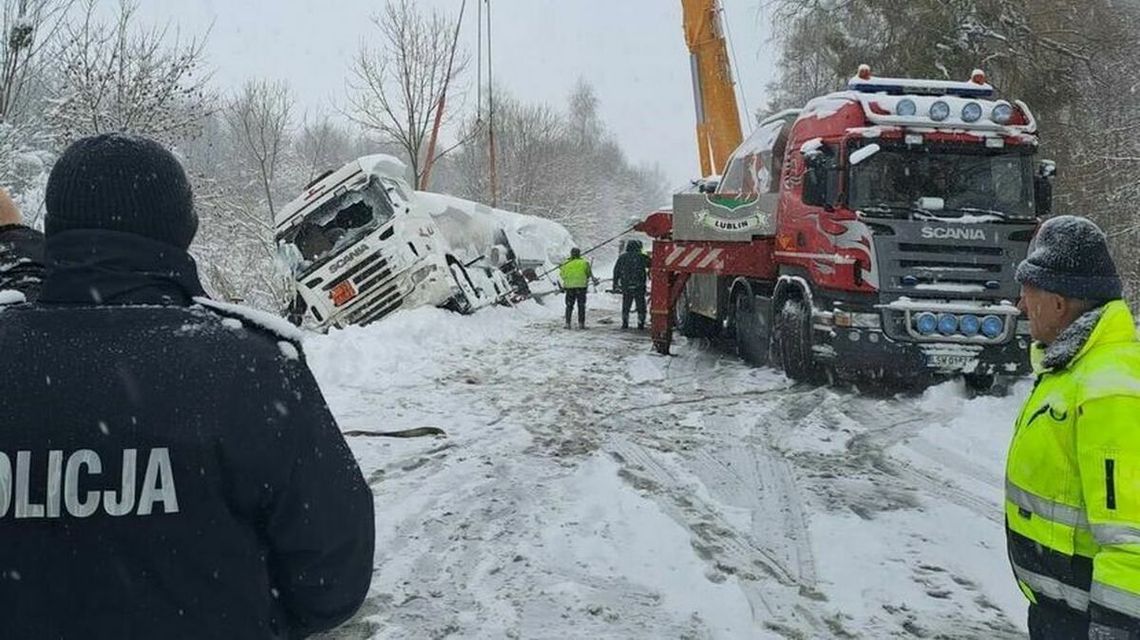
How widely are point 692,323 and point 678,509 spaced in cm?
888


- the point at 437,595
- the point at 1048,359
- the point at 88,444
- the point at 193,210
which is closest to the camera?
the point at 88,444

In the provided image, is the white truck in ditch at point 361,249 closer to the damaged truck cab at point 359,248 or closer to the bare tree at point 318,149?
the damaged truck cab at point 359,248

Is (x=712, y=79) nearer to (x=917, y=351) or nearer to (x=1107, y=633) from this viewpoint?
(x=917, y=351)

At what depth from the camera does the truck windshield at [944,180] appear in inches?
348

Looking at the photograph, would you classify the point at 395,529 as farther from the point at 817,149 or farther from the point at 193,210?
the point at 817,149

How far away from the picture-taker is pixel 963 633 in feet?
11.9

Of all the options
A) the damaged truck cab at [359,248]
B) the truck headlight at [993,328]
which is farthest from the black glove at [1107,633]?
the damaged truck cab at [359,248]

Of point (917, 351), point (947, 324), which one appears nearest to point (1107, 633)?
point (917, 351)

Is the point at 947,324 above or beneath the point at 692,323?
above

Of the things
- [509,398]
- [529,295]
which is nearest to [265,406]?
[509,398]

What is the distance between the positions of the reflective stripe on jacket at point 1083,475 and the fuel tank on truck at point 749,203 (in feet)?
27.7

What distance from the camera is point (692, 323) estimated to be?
13.9 metres

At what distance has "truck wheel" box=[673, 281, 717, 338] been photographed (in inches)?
543

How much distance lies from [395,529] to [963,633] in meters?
3.01
